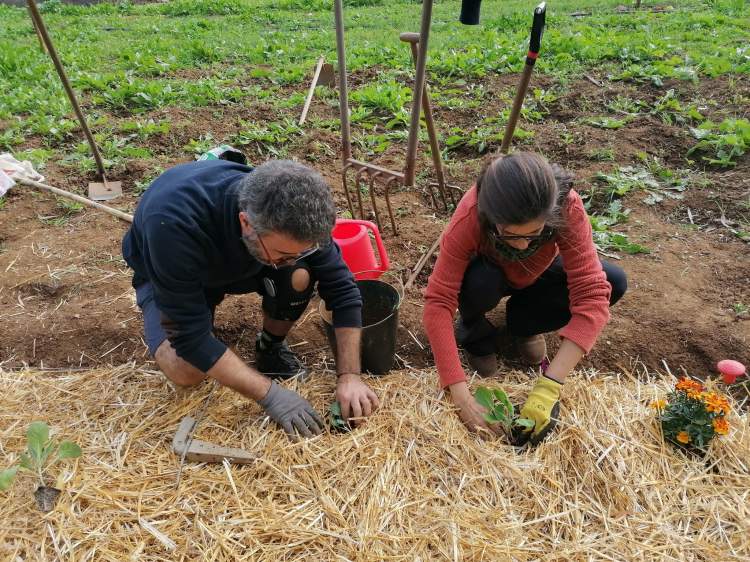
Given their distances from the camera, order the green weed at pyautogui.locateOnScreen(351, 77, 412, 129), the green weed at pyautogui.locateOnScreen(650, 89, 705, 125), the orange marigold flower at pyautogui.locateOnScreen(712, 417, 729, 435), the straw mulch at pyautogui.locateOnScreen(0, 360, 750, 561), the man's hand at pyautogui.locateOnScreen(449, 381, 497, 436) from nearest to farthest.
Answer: the straw mulch at pyautogui.locateOnScreen(0, 360, 750, 561), the orange marigold flower at pyautogui.locateOnScreen(712, 417, 729, 435), the man's hand at pyautogui.locateOnScreen(449, 381, 497, 436), the green weed at pyautogui.locateOnScreen(650, 89, 705, 125), the green weed at pyautogui.locateOnScreen(351, 77, 412, 129)

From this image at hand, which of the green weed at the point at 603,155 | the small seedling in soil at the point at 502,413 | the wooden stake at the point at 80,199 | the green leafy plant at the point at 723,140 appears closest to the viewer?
the small seedling in soil at the point at 502,413

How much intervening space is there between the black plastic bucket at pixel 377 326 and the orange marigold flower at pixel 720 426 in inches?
55.0

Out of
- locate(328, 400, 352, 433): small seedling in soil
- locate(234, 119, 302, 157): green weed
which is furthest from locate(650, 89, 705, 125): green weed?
locate(328, 400, 352, 433): small seedling in soil

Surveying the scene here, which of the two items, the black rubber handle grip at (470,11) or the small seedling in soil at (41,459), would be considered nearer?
the small seedling in soil at (41,459)

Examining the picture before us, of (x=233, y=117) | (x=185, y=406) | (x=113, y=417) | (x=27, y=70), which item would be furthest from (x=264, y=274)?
(x=27, y=70)

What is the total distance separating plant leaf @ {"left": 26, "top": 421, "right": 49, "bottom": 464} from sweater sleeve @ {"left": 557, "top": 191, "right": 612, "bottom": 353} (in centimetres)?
213

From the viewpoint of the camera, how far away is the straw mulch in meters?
1.90

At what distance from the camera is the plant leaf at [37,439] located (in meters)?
2.07

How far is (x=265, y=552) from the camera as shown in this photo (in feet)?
6.13

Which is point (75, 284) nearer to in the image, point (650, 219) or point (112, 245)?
point (112, 245)

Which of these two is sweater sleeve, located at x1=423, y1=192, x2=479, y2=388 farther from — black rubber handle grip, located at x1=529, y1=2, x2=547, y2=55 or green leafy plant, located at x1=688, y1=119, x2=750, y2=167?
green leafy plant, located at x1=688, y1=119, x2=750, y2=167

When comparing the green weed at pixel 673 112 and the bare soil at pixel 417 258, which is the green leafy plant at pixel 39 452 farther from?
the green weed at pixel 673 112

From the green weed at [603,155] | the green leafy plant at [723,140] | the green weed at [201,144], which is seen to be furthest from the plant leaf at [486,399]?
the green weed at [201,144]

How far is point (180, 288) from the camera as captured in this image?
7.09ft
